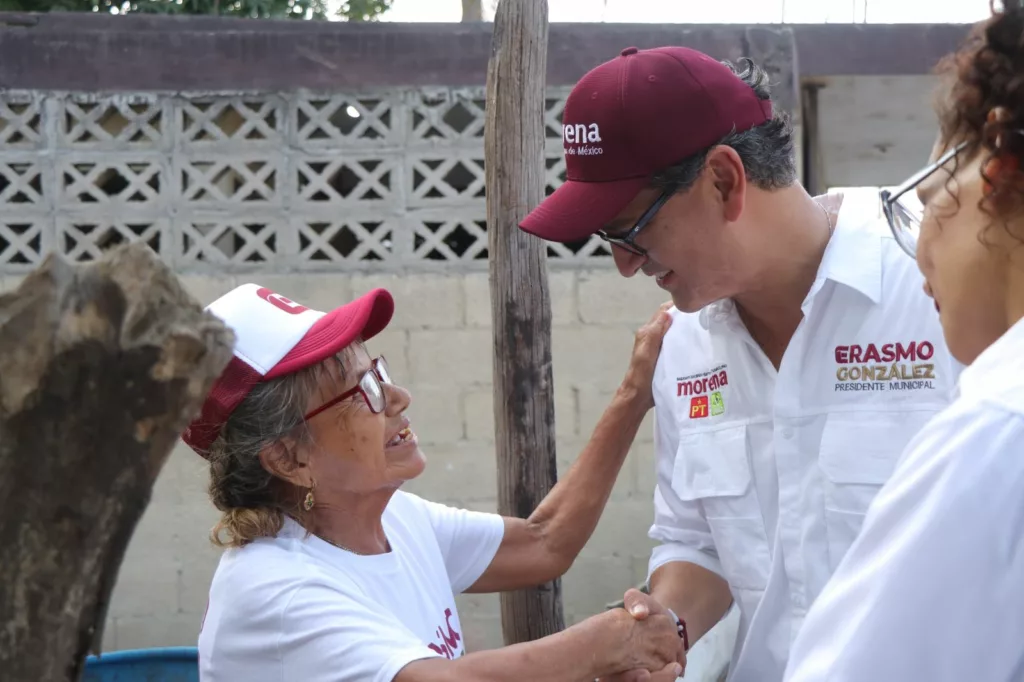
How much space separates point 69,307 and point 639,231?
1369 millimetres

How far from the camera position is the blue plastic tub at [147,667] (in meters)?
3.67

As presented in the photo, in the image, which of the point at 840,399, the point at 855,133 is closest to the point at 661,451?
the point at 840,399

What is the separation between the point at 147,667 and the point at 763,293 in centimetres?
243

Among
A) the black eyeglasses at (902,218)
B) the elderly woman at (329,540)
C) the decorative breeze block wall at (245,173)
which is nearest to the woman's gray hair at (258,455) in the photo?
the elderly woman at (329,540)

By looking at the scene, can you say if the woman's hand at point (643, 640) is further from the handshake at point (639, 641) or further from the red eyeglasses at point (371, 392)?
the red eyeglasses at point (371, 392)

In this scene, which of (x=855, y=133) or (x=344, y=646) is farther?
(x=855, y=133)

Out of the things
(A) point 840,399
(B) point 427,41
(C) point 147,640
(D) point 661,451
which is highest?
(B) point 427,41

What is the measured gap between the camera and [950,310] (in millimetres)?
1190

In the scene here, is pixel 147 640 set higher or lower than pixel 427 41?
lower

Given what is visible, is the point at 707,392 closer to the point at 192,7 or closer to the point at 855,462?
the point at 855,462

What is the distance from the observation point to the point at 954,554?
3.23 feet

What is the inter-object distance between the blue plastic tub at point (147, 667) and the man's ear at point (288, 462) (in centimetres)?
166

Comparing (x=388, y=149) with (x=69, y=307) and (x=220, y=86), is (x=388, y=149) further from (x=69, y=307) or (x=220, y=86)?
(x=69, y=307)

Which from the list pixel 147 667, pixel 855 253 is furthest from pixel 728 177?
pixel 147 667
